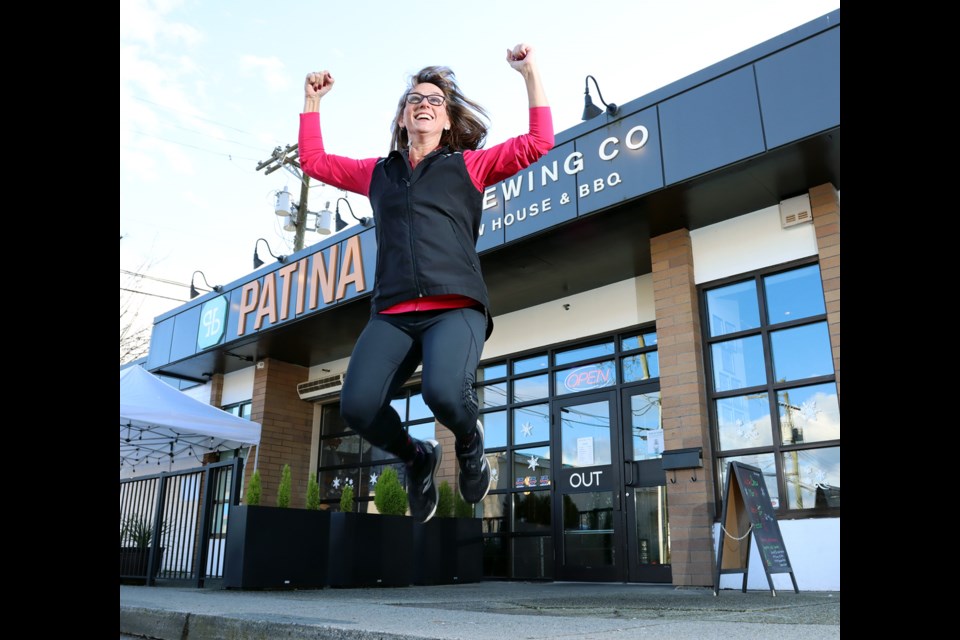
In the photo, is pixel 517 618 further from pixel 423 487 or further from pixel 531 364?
pixel 531 364

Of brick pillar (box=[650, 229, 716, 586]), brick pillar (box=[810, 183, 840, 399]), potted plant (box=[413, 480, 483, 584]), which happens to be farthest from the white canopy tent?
brick pillar (box=[810, 183, 840, 399])

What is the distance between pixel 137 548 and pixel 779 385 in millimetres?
7502

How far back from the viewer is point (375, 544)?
337 inches

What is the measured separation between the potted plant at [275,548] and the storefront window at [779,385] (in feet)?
14.7

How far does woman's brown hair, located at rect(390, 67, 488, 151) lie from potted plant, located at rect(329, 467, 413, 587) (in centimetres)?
625

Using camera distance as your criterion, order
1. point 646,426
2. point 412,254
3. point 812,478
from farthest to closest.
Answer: point 646,426
point 812,478
point 412,254

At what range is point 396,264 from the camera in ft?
8.14

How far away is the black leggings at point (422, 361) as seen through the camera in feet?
7.70

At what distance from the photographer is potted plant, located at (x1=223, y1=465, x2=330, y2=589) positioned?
7.32 metres

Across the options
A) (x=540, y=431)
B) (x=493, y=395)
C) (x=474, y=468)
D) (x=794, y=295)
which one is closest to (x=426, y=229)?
(x=474, y=468)

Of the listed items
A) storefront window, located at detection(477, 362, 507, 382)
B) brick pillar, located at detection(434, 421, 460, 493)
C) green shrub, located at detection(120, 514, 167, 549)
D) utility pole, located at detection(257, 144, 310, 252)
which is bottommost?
green shrub, located at detection(120, 514, 167, 549)

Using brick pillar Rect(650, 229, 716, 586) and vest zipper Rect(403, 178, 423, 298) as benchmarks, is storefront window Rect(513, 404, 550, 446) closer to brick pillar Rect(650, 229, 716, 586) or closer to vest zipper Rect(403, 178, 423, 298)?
brick pillar Rect(650, 229, 716, 586)
